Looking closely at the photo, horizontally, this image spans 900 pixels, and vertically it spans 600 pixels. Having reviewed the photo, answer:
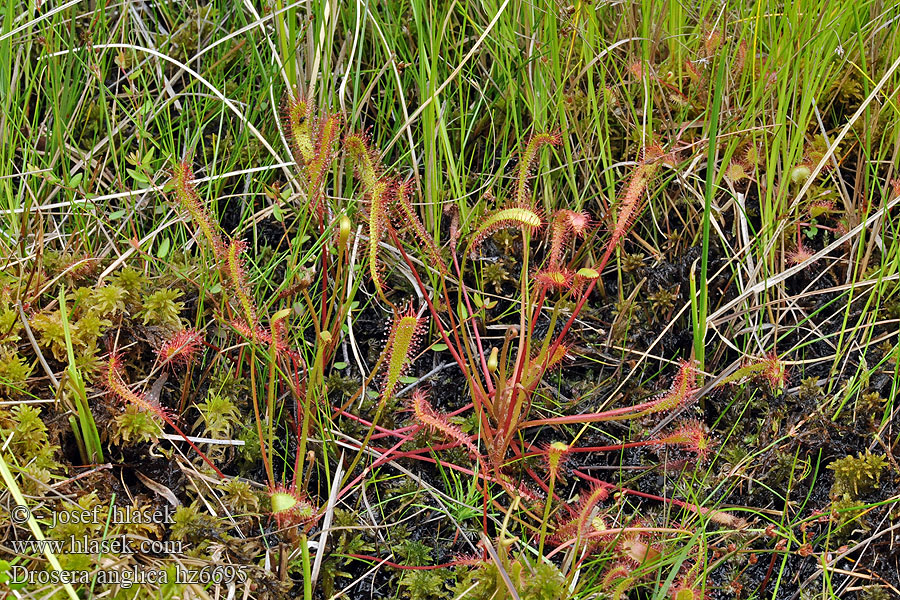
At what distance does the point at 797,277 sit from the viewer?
2.12 meters

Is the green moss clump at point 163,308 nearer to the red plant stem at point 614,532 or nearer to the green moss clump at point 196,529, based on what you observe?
the green moss clump at point 196,529

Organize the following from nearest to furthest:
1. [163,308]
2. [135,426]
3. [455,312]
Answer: [135,426], [163,308], [455,312]

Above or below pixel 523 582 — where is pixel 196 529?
above

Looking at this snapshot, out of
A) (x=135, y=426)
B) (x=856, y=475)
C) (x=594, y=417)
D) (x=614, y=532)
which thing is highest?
(x=135, y=426)

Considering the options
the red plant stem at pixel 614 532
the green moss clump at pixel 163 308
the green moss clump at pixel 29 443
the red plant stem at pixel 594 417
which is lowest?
the red plant stem at pixel 614 532

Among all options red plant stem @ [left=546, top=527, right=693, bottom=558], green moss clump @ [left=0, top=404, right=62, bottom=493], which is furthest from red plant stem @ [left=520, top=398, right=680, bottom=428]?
green moss clump @ [left=0, top=404, right=62, bottom=493]

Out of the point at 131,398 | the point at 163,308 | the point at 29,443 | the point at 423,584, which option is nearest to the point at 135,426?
the point at 131,398

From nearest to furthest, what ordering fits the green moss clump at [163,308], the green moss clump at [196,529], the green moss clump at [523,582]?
the green moss clump at [523,582] → the green moss clump at [196,529] → the green moss clump at [163,308]

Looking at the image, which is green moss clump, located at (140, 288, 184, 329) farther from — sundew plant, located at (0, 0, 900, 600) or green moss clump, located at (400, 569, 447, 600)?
green moss clump, located at (400, 569, 447, 600)

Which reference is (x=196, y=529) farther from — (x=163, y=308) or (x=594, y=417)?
(x=594, y=417)

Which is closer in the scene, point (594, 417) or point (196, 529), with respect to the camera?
point (196, 529)

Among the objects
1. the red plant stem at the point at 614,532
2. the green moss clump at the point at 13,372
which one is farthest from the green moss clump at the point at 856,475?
the green moss clump at the point at 13,372

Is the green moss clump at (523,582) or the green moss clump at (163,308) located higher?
the green moss clump at (163,308)

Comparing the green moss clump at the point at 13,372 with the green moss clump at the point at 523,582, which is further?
the green moss clump at the point at 13,372
